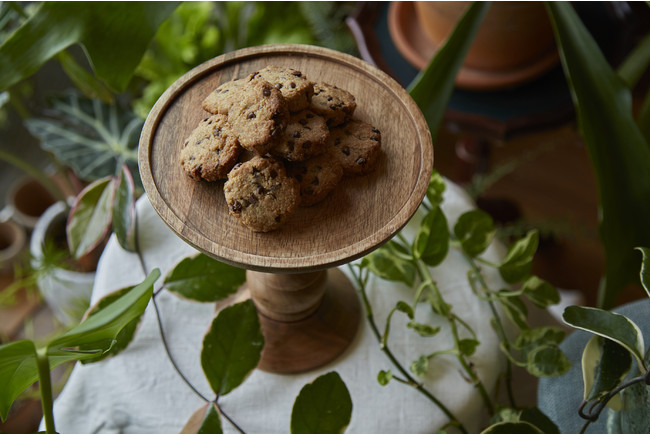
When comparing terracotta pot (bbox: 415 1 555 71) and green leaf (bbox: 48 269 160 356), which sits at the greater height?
green leaf (bbox: 48 269 160 356)

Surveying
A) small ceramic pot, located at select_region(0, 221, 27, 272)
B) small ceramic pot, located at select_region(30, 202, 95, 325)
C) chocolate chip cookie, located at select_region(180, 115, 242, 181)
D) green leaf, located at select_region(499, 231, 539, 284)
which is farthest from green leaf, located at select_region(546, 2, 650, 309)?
small ceramic pot, located at select_region(0, 221, 27, 272)

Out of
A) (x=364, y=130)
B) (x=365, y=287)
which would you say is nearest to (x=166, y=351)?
(x=365, y=287)

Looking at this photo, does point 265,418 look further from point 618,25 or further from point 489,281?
point 618,25

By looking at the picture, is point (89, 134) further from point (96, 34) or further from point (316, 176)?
point (316, 176)

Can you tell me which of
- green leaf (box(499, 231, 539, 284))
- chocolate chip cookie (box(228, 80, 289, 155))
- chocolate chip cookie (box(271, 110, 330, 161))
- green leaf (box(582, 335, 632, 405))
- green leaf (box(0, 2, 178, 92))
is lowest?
green leaf (box(499, 231, 539, 284))

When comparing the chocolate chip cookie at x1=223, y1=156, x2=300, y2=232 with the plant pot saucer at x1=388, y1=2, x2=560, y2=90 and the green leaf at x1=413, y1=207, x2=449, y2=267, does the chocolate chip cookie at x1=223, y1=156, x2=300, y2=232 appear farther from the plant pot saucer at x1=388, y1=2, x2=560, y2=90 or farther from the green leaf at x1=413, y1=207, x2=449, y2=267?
the plant pot saucer at x1=388, y1=2, x2=560, y2=90

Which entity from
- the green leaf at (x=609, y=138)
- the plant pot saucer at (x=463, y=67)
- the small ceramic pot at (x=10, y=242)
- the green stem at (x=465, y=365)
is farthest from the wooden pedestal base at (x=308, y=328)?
the small ceramic pot at (x=10, y=242)
